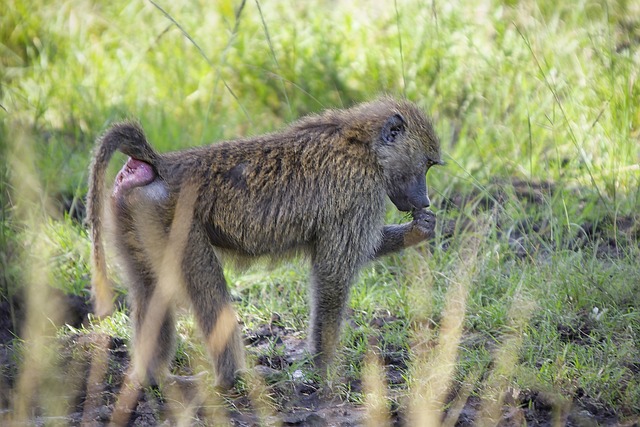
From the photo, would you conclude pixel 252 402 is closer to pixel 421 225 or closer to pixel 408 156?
pixel 421 225

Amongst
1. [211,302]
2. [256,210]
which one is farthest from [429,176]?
[211,302]

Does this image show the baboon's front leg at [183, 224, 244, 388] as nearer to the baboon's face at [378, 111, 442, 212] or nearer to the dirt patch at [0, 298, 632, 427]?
the dirt patch at [0, 298, 632, 427]

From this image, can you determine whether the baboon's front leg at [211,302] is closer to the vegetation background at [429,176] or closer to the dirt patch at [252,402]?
the dirt patch at [252,402]

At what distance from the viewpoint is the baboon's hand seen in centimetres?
454

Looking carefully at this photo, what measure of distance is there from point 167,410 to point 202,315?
0.44 meters

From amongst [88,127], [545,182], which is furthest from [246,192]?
[88,127]

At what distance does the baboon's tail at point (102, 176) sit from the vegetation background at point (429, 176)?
584 millimetres

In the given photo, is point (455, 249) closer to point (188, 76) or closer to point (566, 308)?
point (566, 308)

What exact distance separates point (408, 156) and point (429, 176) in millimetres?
1454

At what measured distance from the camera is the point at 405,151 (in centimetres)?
446

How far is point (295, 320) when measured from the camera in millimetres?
4852

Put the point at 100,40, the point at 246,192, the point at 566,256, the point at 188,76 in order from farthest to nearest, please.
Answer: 1. the point at 100,40
2. the point at 188,76
3. the point at 566,256
4. the point at 246,192

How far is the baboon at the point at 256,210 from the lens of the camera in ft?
12.8

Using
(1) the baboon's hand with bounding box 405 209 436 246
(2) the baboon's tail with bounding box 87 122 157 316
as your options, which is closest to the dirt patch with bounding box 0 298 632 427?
(2) the baboon's tail with bounding box 87 122 157 316
